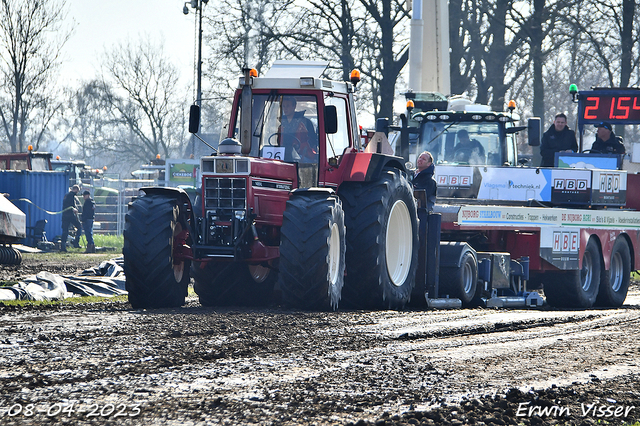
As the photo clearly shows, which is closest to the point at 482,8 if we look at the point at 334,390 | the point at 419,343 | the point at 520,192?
the point at 520,192

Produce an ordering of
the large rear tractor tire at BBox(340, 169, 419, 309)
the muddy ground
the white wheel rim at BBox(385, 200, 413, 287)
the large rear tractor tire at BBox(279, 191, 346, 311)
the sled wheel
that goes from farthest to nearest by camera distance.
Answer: the sled wheel
the white wheel rim at BBox(385, 200, 413, 287)
the large rear tractor tire at BBox(340, 169, 419, 309)
the large rear tractor tire at BBox(279, 191, 346, 311)
the muddy ground

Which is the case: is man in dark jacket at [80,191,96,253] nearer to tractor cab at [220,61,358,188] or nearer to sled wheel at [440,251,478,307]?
sled wheel at [440,251,478,307]

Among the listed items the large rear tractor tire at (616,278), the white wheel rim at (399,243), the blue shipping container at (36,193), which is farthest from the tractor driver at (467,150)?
the blue shipping container at (36,193)

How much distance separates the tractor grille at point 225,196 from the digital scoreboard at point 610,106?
30.0 feet

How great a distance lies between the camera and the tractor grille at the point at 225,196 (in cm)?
881

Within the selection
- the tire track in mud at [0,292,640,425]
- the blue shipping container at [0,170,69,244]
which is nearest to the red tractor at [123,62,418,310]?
the tire track in mud at [0,292,640,425]

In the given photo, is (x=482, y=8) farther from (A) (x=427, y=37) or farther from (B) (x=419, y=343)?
(B) (x=419, y=343)

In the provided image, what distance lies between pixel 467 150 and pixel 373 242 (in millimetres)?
6102

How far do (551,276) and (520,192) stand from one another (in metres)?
1.38

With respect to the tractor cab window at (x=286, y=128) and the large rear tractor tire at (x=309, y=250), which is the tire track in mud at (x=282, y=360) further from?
the tractor cab window at (x=286, y=128)

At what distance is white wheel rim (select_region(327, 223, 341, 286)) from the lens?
28.1 ft

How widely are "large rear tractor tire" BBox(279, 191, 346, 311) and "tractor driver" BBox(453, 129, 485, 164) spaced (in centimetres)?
650

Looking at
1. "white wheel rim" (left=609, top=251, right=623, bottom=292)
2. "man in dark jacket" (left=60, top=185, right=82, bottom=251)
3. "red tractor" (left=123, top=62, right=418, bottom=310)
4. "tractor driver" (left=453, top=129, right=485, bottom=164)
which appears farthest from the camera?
"man in dark jacket" (left=60, top=185, right=82, bottom=251)

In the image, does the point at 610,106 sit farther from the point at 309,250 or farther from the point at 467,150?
the point at 309,250
